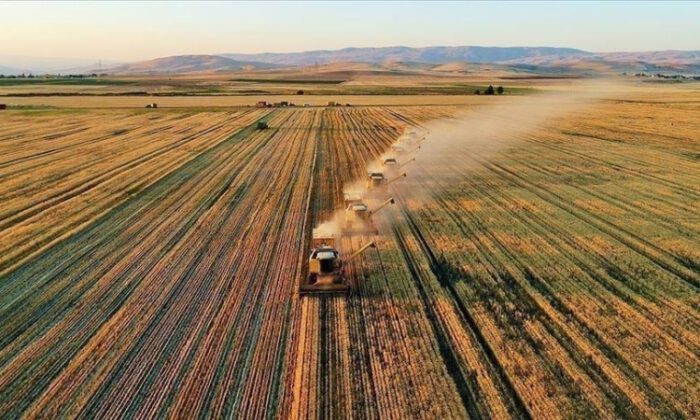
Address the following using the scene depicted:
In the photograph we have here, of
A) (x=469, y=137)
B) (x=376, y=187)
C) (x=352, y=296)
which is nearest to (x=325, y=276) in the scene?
(x=352, y=296)

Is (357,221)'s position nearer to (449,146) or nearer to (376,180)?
(376,180)

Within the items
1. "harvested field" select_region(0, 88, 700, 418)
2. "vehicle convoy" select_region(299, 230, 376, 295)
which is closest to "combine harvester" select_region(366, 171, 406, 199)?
"harvested field" select_region(0, 88, 700, 418)

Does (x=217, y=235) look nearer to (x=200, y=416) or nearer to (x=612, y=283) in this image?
(x=200, y=416)

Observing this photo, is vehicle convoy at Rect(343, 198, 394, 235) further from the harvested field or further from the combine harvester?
the combine harvester

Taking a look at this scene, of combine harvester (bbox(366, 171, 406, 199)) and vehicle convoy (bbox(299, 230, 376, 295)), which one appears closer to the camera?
vehicle convoy (bbox(299, 230, 376, 295))

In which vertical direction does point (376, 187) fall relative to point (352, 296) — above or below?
above

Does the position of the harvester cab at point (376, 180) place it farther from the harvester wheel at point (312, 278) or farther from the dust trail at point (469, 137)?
the harvester wheel at point (312, 278)

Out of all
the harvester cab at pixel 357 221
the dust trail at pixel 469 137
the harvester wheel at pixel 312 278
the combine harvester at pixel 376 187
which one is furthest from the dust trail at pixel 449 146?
the harvester wheel at pixel 312 278

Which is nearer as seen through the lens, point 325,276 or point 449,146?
point 325,276

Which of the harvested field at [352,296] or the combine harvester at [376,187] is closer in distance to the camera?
the harvested field at [352,296]
